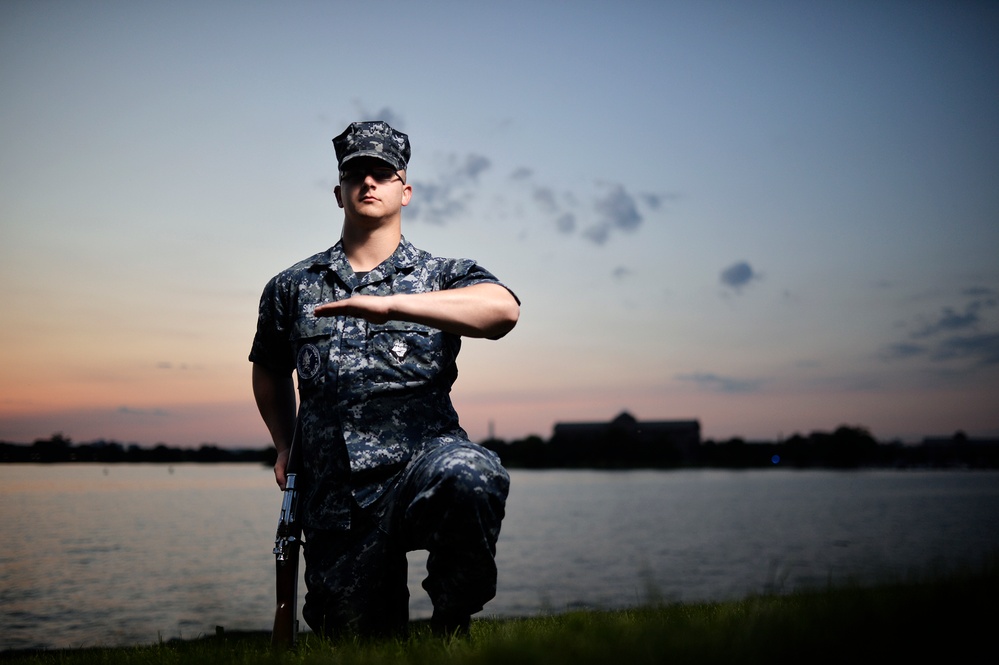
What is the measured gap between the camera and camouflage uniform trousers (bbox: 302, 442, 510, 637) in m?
3.40

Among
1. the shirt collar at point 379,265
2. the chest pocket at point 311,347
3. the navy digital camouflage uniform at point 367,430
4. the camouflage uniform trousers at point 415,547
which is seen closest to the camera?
the camouflage uniform trousers at point 415,547

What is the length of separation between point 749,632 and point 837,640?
258 mm

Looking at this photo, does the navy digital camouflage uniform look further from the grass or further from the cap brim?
the grass

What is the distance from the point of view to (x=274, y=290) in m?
4.46

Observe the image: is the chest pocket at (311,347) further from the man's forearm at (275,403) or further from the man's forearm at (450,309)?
the man's forearm at (450,309)

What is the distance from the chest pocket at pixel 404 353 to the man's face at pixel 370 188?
0.63 m

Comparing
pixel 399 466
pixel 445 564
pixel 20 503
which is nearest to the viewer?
pixel 445 564

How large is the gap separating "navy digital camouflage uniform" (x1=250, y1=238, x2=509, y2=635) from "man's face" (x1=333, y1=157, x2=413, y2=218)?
25cm

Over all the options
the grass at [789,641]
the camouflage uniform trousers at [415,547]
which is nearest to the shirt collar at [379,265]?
the camouflage uniform trousers at [415,547]

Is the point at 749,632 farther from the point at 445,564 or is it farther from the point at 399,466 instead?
the point at 399,466

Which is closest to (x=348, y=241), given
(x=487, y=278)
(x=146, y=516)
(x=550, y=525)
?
(x=487, y=278)

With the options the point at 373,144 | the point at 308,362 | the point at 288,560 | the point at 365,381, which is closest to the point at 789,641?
the point at 365,381

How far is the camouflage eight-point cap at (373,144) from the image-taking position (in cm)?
425

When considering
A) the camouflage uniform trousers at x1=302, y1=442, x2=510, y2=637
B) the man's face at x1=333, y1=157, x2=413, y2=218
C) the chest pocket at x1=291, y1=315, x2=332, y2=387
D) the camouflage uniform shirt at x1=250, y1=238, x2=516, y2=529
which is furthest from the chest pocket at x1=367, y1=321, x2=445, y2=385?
the man's face at x1=333, y1=157, x2=413, y2=218
